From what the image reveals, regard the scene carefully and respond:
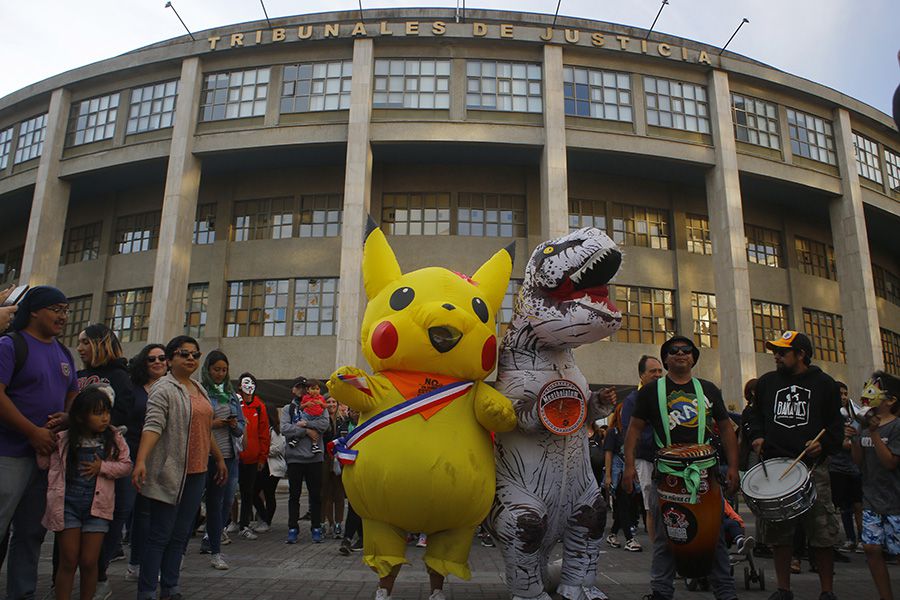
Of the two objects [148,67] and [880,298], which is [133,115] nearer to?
[148,67]

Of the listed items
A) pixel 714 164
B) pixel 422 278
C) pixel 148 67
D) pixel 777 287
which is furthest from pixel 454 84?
pixel 422 278

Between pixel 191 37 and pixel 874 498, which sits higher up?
pixel 191 37

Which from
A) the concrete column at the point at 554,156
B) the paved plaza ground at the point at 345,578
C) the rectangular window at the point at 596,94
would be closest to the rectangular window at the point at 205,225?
the concrete column at the point at 554,156

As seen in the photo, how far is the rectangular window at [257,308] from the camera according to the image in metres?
23.7

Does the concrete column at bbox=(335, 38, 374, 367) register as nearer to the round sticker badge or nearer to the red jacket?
the red jacket

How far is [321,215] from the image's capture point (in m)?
24.4

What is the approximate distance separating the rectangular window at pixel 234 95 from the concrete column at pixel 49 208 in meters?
6.61

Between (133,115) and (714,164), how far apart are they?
73.3 ft

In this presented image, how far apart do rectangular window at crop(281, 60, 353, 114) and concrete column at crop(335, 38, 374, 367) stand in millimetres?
894

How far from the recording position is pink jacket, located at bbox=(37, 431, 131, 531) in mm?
3828

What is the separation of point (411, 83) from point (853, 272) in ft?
60.6

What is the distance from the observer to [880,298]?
29.6m

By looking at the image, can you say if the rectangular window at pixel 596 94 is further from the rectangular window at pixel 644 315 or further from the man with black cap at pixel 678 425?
the man with black cap at pixel 678 425

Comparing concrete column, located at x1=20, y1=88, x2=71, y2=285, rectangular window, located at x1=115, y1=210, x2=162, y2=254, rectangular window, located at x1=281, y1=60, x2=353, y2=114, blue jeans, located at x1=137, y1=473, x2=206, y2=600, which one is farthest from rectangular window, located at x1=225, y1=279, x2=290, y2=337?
blue jeans, located at x1=137, y1=473, x2=206, y2=600
